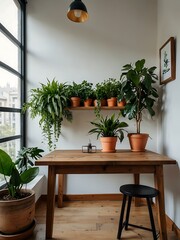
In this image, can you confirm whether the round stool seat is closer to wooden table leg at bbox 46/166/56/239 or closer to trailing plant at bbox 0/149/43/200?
wooden table leg at bbox 46/166/56/239

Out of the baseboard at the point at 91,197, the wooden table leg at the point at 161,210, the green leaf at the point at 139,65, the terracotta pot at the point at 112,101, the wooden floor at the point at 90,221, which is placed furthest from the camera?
the baseboard at the point at 91,197

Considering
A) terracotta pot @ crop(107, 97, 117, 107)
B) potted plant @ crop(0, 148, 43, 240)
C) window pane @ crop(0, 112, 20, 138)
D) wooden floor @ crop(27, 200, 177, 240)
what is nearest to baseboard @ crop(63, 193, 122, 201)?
wooden floor @ crop(27, 200, 177, 240)

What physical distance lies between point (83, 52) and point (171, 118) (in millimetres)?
1528

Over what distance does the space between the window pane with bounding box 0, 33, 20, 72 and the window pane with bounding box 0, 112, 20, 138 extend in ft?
2.12

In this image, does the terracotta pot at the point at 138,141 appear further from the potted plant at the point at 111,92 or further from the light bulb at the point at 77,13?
the light bulb at the point at 77,13

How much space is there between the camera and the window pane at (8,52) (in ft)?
6.95

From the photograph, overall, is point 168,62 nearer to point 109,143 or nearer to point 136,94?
point 136,94

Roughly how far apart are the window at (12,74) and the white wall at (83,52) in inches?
4.5

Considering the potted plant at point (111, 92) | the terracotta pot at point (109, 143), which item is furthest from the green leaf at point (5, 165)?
the potted plant at point (111, 92)

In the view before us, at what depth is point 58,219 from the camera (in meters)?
2.07

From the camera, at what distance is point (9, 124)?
7.50ft

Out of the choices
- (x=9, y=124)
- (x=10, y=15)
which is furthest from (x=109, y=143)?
(x=10, y=15)

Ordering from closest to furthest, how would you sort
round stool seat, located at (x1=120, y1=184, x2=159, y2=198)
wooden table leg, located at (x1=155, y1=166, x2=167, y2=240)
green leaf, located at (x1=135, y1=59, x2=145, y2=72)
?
1. round stool seat, located at (x1=120, y1=184, x2=159, y2=198)
2. wooden table leg, located at (x1=155, y1=166, x2=167, y2=240)
3. green leaf, located at (x1=135, y1=59, x2=145, y2=72)

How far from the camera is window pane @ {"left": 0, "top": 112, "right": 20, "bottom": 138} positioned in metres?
2.12
